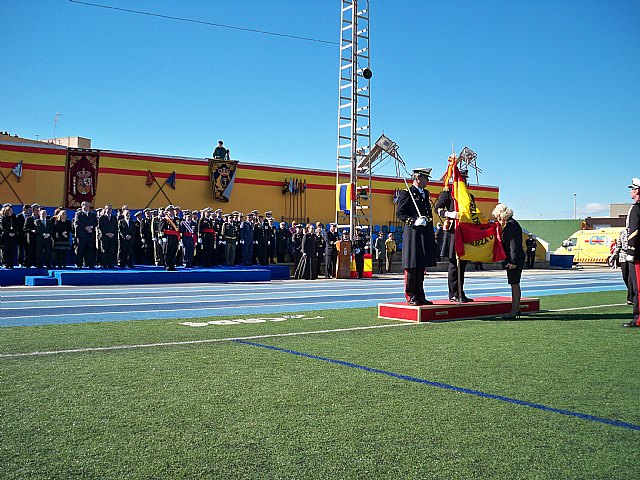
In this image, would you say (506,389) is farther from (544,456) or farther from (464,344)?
(464,344)

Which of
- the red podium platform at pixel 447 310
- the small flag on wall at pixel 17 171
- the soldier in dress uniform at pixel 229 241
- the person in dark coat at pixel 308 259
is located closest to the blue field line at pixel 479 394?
the red podium platform at pixel 447 310

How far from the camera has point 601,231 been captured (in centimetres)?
4534

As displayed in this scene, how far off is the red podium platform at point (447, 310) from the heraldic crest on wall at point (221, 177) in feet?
67.5

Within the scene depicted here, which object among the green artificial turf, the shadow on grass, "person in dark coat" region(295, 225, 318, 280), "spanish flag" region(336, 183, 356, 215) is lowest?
the green artificial turf

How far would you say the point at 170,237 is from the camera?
69.3ft

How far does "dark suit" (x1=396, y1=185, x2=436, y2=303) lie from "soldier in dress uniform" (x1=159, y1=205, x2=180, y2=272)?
11.9m

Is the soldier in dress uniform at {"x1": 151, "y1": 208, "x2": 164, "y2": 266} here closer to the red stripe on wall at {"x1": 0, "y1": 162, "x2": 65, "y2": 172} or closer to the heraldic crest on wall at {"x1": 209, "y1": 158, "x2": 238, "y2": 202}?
the red stripe on wall at {"x1": 0, "y1": 162, "x2": 65, "y2": 172}

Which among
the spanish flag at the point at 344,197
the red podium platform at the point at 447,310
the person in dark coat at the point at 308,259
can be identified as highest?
the spanish flag at the point at 344,197

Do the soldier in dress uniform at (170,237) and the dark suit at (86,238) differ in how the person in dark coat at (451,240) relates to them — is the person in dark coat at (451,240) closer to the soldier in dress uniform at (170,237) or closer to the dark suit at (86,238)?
the soldier in dress uniform at (170,237)

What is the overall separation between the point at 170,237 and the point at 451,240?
12473 millimetres

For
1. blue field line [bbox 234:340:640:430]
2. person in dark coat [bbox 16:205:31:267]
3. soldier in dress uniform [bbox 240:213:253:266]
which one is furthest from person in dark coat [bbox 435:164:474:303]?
soldier in dress uniform [bbox 240:213:253:266]

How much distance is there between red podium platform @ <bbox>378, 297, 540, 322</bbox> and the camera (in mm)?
9836

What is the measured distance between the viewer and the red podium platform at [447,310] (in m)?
9.84

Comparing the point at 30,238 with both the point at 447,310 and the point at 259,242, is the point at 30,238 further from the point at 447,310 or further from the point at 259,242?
the point at 447,310
